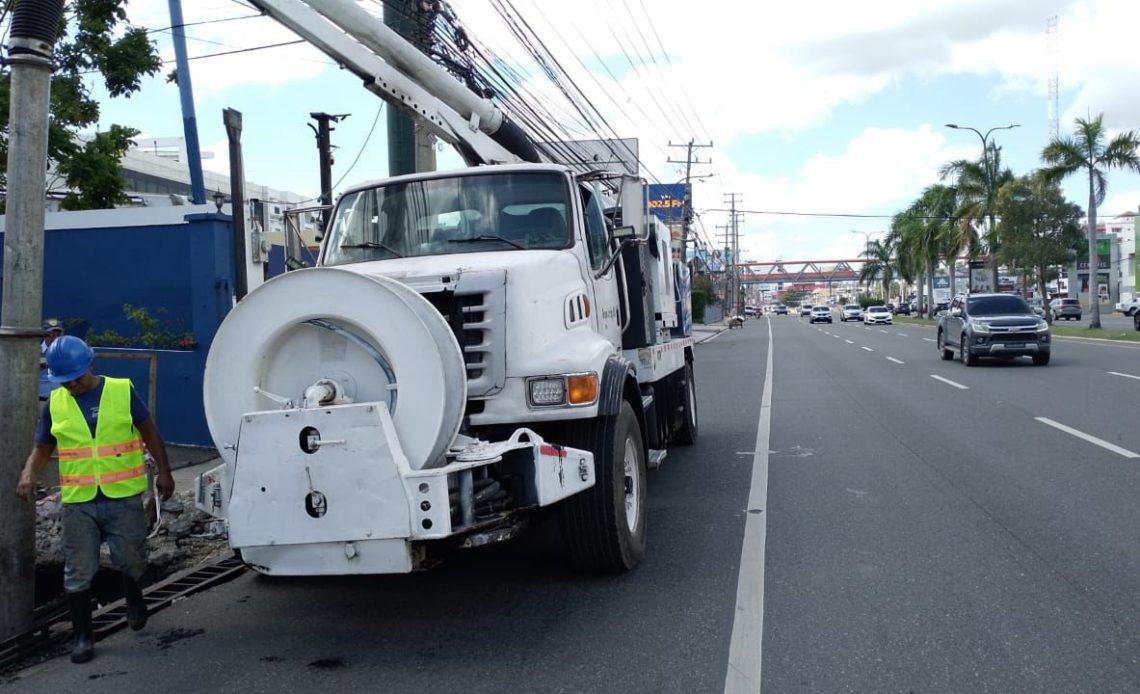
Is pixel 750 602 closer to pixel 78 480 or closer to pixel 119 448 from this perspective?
pixel 119 448

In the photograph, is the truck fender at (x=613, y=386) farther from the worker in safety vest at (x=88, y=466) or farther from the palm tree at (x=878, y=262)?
the palm tree at (x=878, y=262)

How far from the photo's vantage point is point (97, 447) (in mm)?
5234

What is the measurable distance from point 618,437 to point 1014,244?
40831 millimetres

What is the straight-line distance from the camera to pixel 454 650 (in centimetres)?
497

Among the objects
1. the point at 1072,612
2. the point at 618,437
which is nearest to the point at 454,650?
the point at 618,437

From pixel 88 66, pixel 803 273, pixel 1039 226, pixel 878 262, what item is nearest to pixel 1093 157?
pixel 1039 226

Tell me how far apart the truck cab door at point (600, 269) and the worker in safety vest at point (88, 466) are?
2.98 m

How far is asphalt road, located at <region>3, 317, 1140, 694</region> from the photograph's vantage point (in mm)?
4582

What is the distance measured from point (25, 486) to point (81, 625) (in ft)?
2.69

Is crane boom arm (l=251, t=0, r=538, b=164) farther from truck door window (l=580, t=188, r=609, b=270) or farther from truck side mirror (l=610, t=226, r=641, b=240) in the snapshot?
truck side mirror (l=610, t=226, r=641, b=240)

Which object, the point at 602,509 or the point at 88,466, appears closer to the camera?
the point at 88,466

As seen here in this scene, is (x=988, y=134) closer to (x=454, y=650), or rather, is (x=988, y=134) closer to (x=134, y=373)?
(x=134, y=373)

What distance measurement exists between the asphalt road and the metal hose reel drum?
1.06 m

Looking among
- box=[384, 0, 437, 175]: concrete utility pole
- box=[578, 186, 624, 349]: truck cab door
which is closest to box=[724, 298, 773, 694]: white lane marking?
box=[578, 186, 624, 349]: truck cab door
